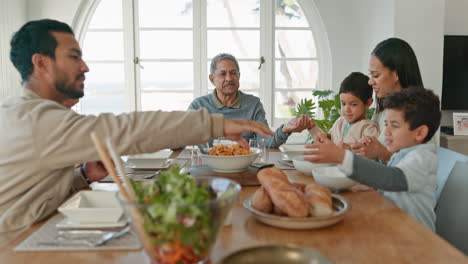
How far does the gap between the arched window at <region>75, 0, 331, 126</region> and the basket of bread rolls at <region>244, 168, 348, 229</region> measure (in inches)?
146

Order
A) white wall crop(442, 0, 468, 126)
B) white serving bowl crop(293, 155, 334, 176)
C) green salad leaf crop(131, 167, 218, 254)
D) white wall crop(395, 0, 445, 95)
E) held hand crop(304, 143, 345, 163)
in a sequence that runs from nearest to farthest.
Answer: green salad leaf crop(131, 167, 218, 254) < held hand crop(304, 143, 345, 163) < white serving bowl crop(293, 155, 334, 176) < white wall crop(395, 0, 445, 95) < white wall crop(442, 0, 468, 126)

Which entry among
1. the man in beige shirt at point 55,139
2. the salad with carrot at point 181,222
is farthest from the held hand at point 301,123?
the salad with carrot at point 181,222

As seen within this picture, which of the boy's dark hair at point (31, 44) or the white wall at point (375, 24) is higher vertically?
the white wall at point (375, 24)

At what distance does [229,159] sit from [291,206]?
0.66m

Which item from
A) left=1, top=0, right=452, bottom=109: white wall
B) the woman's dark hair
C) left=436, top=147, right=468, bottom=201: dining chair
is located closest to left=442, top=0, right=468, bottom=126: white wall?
left=1, top=0, right=452, bottom=109: white wall

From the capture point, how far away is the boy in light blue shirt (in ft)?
4.38

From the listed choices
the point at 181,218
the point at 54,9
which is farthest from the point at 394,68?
the point at 54,9

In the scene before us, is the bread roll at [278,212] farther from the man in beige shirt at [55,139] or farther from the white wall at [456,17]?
the white wall at [456,17]

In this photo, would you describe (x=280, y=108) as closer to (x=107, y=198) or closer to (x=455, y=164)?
(x=455, y=164)

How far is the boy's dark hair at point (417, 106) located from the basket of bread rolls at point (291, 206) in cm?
55

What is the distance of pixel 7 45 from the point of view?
429 centimetres

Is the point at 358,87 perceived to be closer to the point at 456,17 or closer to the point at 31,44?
the point at 31,44

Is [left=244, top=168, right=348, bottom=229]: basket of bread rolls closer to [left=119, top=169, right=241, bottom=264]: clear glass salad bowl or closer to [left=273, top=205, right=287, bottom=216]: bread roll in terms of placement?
[left=273, top=205, right=287, bottom=216]: bread roll

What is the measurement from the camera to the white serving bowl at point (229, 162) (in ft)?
5.73
